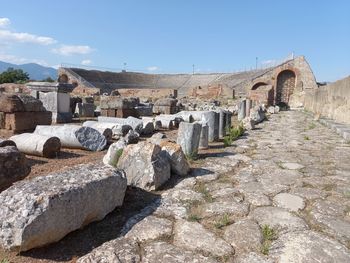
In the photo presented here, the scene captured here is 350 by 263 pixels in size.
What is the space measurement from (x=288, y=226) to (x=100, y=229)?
1.66 m

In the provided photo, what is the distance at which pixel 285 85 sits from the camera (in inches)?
1286

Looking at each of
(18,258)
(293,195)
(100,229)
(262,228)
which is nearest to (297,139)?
(293,195)

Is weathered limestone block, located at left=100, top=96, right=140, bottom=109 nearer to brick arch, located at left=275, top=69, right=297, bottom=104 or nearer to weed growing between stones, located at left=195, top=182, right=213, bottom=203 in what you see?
weed growing between stones, located at left=195, top=182, right=213, bottom=203

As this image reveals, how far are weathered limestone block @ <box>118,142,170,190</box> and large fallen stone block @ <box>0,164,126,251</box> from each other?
0.77 m

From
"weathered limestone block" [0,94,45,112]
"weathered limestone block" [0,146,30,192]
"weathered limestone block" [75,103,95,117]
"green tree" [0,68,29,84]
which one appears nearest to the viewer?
"weathered limestone block" [0,146,30,192]

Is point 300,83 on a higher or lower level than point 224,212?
higher

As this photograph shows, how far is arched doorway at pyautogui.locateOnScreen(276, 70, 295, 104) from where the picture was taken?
32375mm

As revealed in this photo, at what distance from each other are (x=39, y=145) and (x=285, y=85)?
31.1 metres

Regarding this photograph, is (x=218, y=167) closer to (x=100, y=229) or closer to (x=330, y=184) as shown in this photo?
(x=330, y=184)

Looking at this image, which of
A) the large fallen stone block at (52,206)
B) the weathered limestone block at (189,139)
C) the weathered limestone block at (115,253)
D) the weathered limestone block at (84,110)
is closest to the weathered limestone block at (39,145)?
the weathered limestone block at (189,139)

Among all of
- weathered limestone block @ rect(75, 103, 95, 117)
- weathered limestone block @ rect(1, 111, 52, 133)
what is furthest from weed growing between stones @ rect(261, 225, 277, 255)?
weathered limestone block @ rect(75, 103, 95, 117)

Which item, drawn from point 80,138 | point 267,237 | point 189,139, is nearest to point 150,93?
point 80,138

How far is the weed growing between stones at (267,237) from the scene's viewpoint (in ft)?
7.91

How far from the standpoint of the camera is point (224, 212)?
311cm
